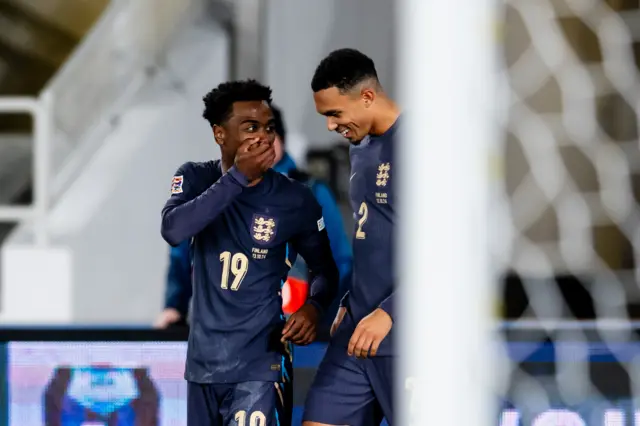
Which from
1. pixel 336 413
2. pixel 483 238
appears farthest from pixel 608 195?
pixel 483 238

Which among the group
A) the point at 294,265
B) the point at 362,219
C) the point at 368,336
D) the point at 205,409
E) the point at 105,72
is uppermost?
the point at 105,72

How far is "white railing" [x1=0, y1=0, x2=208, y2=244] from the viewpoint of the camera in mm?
4141

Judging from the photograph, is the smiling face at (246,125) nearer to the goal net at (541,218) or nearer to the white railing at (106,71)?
the goal net at (541,218)

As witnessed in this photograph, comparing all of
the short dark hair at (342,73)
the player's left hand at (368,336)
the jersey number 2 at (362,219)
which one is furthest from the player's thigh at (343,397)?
the short dark hair at (342,73)

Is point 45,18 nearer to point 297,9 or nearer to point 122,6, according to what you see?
point 122,6

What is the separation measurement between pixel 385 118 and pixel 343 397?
656mm

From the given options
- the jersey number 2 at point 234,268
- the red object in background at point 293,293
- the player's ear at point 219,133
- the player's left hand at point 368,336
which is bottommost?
the player's left hand at point 368,336

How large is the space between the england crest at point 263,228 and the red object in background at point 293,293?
→ 652 mm

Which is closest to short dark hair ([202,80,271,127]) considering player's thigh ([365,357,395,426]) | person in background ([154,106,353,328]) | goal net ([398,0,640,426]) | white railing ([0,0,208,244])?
person in background ([154,106,353,328])

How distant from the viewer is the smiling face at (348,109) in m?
2.14

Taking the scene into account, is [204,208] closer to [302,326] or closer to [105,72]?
[302,326]

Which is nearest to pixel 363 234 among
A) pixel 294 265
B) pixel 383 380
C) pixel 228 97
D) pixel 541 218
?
pixel 383 380

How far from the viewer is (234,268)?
2170 mm

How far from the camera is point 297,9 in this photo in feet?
13.7
